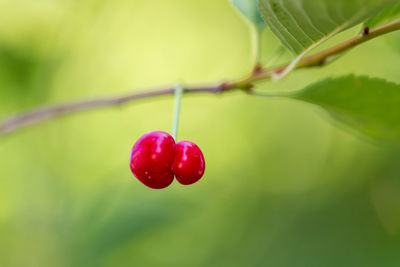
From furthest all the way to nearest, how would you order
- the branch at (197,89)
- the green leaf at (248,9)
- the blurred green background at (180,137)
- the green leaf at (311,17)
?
the blurred green background at (180,137), the green leaf at (248,9), the branch at (197,89), the green leaf at (311,17)

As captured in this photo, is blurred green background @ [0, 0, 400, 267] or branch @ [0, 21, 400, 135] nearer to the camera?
branch @ [0, 21, 400, 135]

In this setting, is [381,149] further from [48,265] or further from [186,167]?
[186,167]

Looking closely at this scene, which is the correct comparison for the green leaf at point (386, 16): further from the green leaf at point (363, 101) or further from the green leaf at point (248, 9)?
the green leaf at point (248, 9)

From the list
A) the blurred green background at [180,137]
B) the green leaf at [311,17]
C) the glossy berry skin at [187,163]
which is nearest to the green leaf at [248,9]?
the blurred green background at [180,137]

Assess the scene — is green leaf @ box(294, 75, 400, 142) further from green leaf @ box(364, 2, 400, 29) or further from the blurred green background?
the blurred green background

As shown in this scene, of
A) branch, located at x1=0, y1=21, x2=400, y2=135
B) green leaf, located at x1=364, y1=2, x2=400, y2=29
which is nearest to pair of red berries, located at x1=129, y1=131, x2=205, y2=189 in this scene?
branch, located at x1=0, y1=21, x2=400, y2=135

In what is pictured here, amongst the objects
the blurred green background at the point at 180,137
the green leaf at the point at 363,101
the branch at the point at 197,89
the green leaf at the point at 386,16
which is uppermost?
the blurred green background at the point at 180,137
